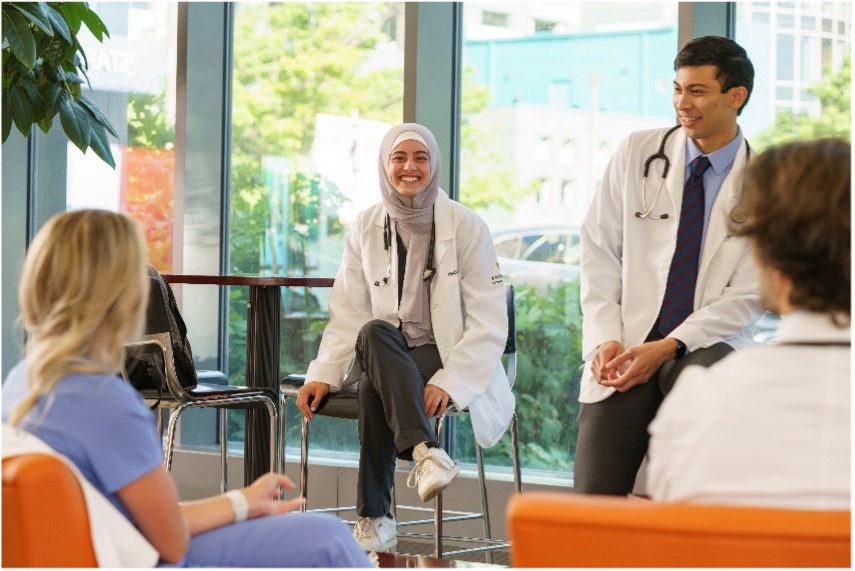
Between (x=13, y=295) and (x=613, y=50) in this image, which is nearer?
→ (x=613, y=50)

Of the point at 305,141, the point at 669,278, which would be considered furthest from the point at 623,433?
the point at 305,141

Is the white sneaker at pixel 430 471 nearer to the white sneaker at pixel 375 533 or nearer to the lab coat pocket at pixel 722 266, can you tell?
the white sneaker at pixel 375 533

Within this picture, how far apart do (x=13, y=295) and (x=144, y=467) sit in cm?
501

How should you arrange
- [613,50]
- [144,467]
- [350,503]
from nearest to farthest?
[144,467] < [613,50] < [350,503]

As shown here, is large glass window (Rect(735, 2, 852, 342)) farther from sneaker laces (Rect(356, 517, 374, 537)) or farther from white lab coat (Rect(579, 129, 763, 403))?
sneaker laces (Rect(356, 517, 374, 537))

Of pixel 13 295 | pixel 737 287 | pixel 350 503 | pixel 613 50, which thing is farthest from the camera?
pixel 13 295

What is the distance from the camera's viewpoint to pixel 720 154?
10.4 ft

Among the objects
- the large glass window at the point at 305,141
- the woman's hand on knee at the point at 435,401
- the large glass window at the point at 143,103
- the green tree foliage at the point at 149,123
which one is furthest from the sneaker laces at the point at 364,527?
the green tree foliage at the point at 149,123

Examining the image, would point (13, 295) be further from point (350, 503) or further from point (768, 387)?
point (768, 387)

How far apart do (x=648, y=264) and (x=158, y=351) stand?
1.50m

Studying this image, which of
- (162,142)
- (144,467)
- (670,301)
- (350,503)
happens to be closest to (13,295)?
(162,142)

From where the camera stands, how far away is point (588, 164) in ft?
15.3

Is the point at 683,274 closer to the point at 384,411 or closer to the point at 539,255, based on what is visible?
the point at 384,411

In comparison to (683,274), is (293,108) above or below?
above
